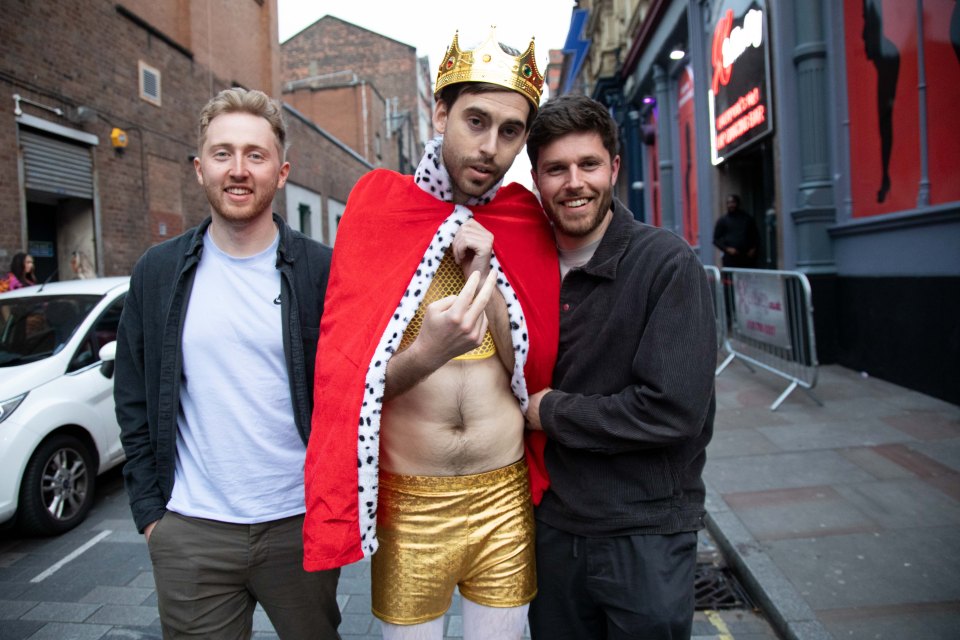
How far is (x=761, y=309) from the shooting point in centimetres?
710

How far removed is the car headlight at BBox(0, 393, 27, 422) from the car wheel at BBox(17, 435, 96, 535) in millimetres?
323

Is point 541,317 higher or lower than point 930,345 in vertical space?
higher

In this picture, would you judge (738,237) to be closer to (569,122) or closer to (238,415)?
(569,122)

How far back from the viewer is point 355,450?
1.75 meters

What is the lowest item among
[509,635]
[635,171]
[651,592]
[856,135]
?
[509,635]

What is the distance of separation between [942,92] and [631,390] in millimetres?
5838

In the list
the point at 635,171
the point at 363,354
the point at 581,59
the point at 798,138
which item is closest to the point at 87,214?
the point at 798,138

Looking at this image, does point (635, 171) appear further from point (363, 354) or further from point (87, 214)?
point (363, 354)

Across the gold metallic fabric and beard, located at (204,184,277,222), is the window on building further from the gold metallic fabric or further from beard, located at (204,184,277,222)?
the gold metallic fabric

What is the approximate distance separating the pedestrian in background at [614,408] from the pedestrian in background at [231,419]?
29.6 inches

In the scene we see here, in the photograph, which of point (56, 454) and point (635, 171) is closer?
point (56, 454)

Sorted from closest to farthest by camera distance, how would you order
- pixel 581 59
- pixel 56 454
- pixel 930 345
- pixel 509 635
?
pixel 509 635 < pixel 56 454 < pixel 930 345 < pixel 581 59

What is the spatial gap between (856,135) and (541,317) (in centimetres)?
707

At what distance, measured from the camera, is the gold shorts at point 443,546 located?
6.11 feet
